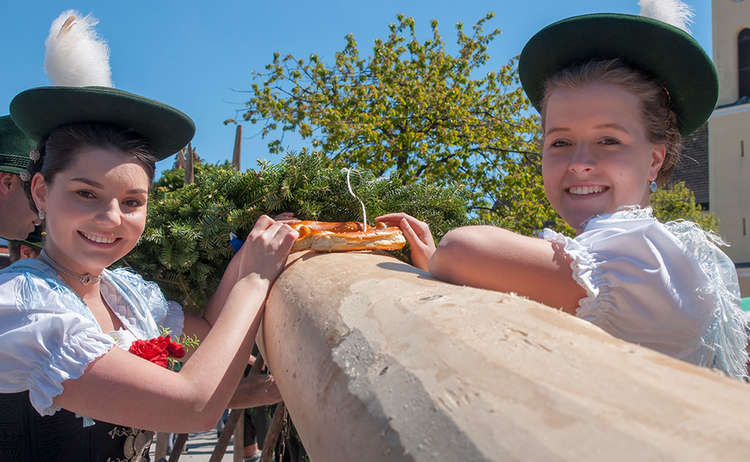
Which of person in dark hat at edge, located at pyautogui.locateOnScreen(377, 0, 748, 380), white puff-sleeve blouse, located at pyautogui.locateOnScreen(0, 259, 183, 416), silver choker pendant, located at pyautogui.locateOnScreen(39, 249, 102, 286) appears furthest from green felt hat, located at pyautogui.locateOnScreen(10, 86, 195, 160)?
person in dark hat at edge, located at pyautogui.locateOnScreen(377, 0, 748, 380)

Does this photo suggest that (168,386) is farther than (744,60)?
No

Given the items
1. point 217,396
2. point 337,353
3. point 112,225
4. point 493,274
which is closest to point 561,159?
point 493,274

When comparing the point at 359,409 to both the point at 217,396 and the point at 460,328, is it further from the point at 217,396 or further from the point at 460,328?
the point at 217,396

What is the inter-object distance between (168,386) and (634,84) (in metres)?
1.45

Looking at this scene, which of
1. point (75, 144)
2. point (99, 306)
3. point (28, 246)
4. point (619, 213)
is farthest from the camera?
point (28, 246)

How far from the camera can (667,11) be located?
1.52 metres

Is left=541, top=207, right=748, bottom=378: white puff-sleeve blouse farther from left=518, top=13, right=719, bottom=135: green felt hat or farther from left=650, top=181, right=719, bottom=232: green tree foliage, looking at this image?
left=650, top=181, right=719, bottom=232: green tree foliage

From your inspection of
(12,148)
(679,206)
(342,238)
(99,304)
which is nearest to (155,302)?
(99,304)

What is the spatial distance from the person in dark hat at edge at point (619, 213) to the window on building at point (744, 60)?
65.1 feet

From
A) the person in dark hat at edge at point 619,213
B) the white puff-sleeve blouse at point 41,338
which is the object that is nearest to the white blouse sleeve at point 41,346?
the white puff-sleeve blouse at point 41,338

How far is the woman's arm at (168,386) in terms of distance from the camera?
141cm

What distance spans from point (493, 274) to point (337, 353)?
362 mm

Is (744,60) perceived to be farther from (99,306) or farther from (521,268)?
(99,306)

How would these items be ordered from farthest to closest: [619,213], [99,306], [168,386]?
[99,306], [168,386], [619,213]
